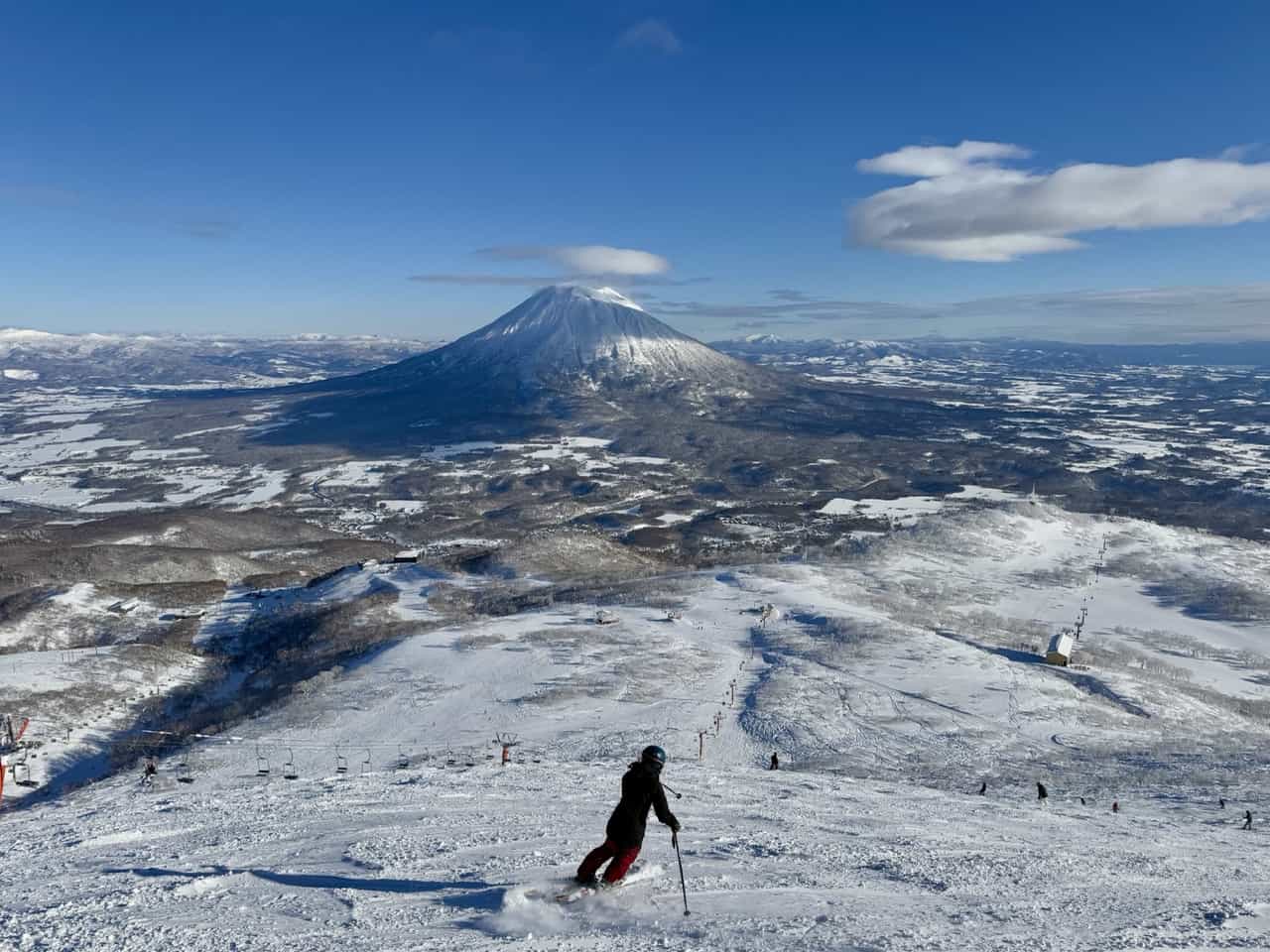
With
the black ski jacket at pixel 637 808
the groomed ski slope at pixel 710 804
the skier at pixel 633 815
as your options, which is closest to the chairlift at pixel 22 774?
the groomed ski slope at pixel 710 804

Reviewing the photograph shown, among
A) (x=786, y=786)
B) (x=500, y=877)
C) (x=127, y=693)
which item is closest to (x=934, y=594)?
(x=786, y=786)

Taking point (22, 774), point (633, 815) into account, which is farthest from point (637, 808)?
point (22, 774)

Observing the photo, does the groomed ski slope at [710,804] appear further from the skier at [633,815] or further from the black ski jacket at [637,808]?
the black ski jacket at [637,808]

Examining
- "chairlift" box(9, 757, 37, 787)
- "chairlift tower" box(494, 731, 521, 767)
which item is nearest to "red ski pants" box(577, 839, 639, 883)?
"chairlift tower" box(494, 731, 521, 767)

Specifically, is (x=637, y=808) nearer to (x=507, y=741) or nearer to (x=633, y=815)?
(x=633, y=815)

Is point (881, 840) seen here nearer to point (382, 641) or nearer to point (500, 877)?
point (500, 877)

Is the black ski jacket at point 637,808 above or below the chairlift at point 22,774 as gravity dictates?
above
